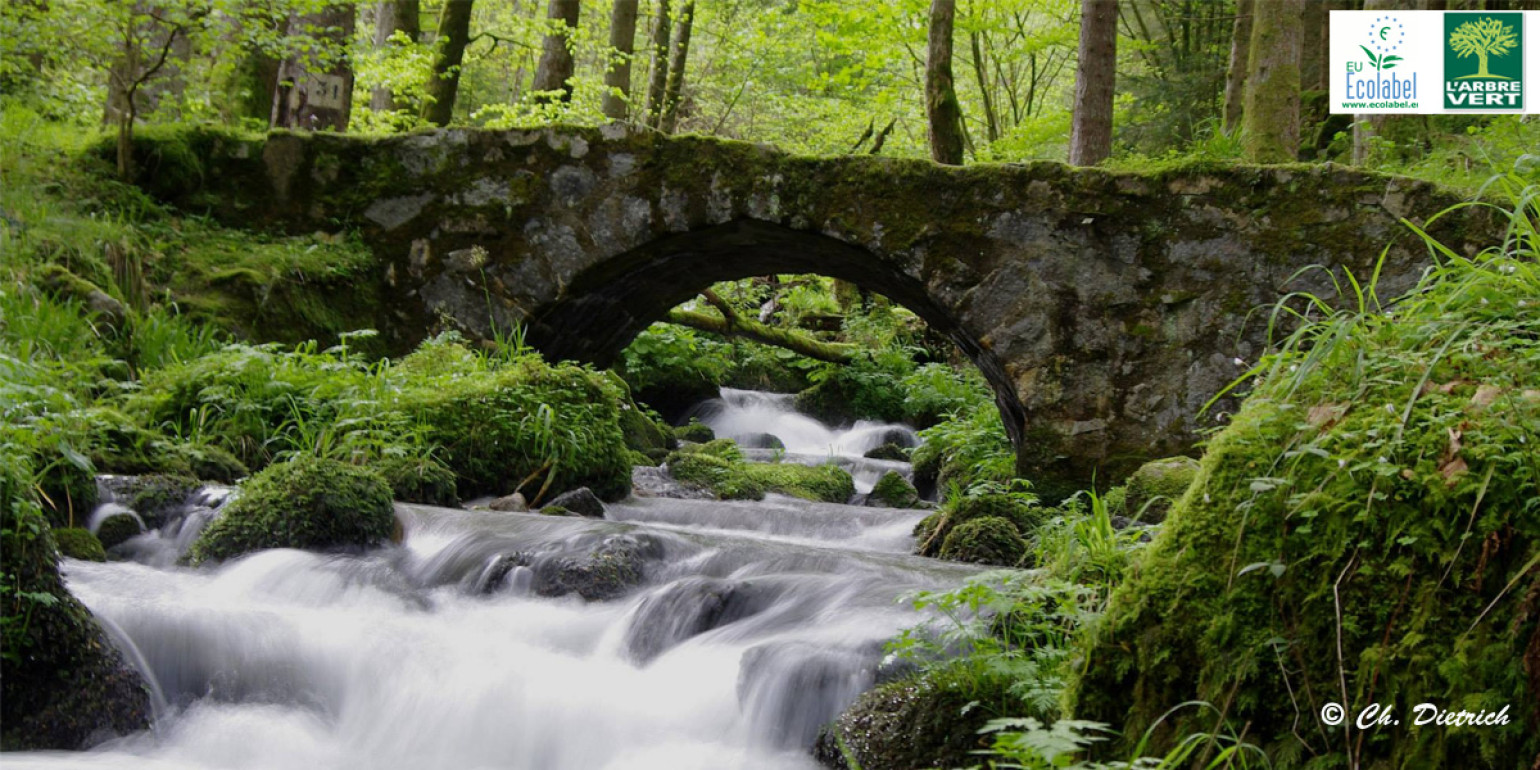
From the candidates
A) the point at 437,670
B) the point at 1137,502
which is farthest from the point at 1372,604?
the point at 1137,502

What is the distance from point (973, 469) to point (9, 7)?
288 inches

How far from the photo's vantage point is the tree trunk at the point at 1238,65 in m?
10.8

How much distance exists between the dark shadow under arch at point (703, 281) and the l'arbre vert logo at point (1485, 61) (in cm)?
341

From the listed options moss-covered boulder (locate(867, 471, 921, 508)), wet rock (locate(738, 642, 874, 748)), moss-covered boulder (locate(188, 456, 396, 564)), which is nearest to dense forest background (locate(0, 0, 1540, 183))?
moss-covered boulder (locate(867, 471, 921, 508))

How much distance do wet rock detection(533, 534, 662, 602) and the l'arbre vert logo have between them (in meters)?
5.96

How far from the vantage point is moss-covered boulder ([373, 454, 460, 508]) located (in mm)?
6086

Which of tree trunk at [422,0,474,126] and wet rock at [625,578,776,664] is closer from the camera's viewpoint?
wet rock at [625,578,776,664]

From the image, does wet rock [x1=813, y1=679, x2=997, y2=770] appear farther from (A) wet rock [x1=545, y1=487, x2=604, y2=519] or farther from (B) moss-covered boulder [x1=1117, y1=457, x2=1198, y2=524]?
(A) wet rock [x1=545, y1=487, x2=604, y2=519]

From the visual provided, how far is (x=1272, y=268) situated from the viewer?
6.50 metres

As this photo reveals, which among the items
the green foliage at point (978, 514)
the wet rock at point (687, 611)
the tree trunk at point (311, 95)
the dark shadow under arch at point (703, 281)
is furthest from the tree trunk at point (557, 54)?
the wet rock at point (687, 611)

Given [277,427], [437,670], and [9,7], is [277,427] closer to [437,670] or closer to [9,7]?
[437,670]

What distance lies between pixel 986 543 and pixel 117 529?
12.8 feet

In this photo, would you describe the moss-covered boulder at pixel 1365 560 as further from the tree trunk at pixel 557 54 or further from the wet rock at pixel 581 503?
the tree trunk at pixel 557 54

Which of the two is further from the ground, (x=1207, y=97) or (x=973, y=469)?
(x=1207, y=97)
